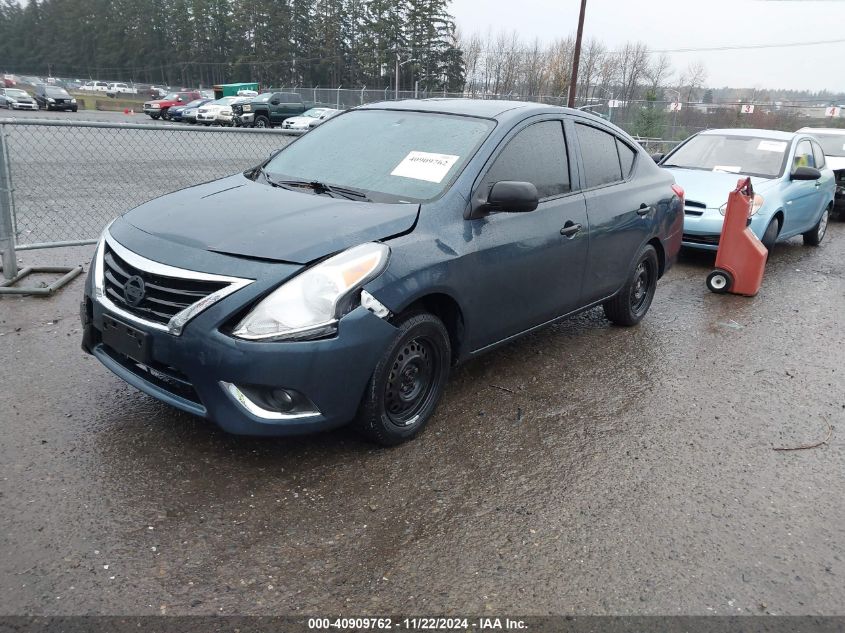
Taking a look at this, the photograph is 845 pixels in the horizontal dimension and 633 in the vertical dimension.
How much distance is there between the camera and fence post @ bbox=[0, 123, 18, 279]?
5.52 meters

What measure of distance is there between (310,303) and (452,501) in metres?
1.15

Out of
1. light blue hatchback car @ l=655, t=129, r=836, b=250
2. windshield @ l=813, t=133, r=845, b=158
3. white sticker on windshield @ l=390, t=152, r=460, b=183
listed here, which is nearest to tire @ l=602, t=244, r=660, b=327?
white sticker on windshield @ l=390, t=152, r=460, b=183

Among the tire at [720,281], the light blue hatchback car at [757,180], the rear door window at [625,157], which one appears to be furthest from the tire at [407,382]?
the light blue hatchback car at [757,180]

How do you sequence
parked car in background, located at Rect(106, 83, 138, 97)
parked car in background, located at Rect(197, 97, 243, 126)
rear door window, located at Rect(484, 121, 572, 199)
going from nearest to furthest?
rear door window, located at Rect(484, 121, 572, 199)
parked car in background, located at Rect(197, 97, 243, 126)
parked car in background, located at Rect(106, 83, 138, 97)

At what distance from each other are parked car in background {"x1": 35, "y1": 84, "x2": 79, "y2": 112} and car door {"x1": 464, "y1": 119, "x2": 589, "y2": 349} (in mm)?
44383

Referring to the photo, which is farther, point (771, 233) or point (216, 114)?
point (216, 114)

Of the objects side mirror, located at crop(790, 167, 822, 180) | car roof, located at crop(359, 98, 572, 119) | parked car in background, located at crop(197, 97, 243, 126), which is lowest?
parked car in background, located at crop(197, 97, 243, 126)

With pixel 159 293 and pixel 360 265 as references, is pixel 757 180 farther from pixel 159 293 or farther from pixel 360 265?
pixel 159 293

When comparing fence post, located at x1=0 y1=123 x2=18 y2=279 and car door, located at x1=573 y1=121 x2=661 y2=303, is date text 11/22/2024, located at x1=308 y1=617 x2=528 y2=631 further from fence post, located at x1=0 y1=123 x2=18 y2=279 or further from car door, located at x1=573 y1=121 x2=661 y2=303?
fence post, located at x1=0 y1=123 x2=18 y2=279

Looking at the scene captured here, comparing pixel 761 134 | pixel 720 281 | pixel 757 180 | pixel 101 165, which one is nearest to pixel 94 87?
pixel 101 165

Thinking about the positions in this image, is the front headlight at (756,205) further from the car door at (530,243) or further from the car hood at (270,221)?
the car hood at (270,221)

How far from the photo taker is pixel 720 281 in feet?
23.7

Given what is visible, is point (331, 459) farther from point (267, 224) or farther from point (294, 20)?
point (294, 20)

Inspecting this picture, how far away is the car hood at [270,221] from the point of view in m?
3.18
